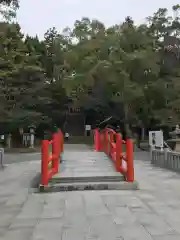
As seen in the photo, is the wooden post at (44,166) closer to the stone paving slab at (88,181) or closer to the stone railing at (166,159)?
the stone paving slab at (88,181)

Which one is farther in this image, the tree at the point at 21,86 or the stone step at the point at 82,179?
the tree at the point at 21,86

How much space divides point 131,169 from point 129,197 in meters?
1.24

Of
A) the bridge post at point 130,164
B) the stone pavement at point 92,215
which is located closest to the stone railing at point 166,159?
Answer: the stone pavement at point 92,215

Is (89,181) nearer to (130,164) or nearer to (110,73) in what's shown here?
(130,164)

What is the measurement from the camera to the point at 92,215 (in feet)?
16.5

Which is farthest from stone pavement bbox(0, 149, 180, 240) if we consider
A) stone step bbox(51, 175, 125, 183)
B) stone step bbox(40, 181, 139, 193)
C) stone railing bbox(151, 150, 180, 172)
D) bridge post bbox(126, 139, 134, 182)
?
stone railing bbox(151, 150, 180, 172)

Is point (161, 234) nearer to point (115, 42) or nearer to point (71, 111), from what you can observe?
point (115, 42)

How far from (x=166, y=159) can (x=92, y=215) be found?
7.86 metres

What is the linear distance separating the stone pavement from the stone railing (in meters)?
3.64

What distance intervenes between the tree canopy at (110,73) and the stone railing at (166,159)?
9.19 m

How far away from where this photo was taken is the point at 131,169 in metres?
7.50

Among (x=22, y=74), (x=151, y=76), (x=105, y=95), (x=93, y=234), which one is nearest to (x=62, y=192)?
(x=93, y=234)


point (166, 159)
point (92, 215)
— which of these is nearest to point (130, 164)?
point (92, 215)

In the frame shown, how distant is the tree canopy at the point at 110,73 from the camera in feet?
85.0
